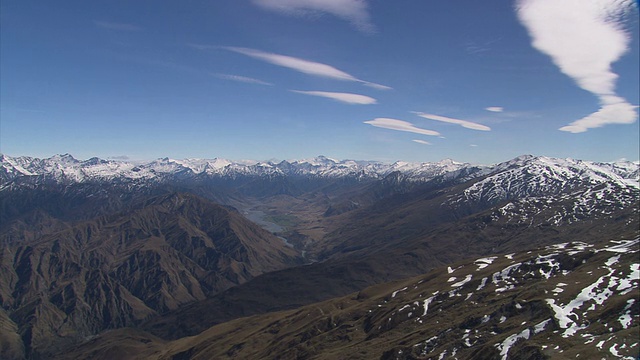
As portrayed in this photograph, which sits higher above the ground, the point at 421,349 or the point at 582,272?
the point at 582,272

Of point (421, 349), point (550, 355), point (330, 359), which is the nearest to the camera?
point (550, 355)

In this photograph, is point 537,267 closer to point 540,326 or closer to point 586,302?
point 586,302

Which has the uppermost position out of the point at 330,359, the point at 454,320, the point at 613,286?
the point at 613,286

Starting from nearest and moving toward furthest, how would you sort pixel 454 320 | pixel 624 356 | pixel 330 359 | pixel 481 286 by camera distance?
pixel 624 356, pixel 454 320, pixel 330 359, pixel 481 286

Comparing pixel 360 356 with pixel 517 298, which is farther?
pixel 360 356

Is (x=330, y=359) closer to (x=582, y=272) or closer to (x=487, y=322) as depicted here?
(x=487, y=322)

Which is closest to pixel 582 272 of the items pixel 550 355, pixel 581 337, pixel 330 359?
pixel 581 337

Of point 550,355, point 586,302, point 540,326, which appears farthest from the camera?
point 586,302

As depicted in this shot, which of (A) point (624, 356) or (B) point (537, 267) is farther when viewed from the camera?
(B) point (537, 267)

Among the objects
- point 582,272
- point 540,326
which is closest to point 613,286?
point 582,272
